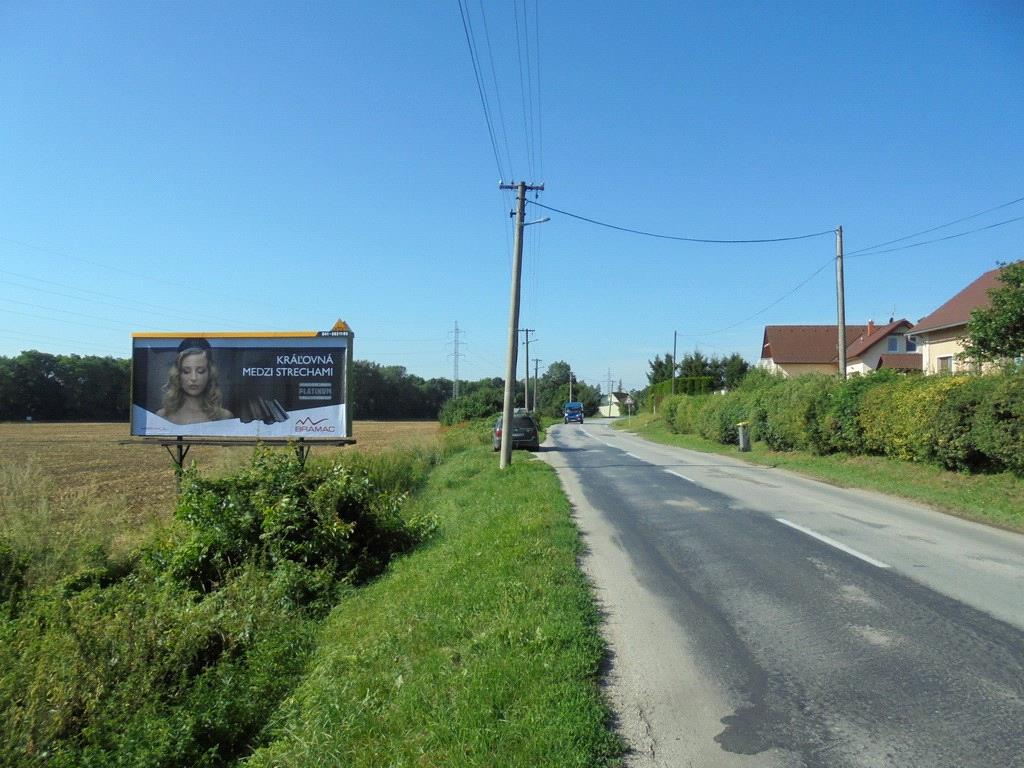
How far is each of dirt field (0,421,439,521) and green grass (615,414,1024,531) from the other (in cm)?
1269

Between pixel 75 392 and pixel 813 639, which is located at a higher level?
pixel 75 392

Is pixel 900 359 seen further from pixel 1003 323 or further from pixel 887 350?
pixel 1003 323

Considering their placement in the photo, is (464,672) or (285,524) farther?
(285,524)

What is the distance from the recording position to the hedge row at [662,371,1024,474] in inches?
557

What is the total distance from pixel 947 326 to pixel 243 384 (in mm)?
26990

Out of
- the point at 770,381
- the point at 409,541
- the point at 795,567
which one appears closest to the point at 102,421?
the point at 770,381

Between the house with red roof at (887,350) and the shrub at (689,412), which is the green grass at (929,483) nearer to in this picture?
the shrub at (689,412)

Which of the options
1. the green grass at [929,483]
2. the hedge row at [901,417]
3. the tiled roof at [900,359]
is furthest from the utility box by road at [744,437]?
the tiled roof at [900,359]

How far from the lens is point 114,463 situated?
29375 millimetres

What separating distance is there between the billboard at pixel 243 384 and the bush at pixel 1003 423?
12870 mm

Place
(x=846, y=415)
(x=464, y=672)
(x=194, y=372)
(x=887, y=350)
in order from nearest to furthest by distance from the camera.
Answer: (x=464, y=672)
(x=194, y=372)
(x=846, y=415)
(x=887, y=350)

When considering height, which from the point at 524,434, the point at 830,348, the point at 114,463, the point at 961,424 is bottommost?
the point at 114,463

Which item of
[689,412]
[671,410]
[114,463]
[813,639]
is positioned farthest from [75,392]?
[813,639]

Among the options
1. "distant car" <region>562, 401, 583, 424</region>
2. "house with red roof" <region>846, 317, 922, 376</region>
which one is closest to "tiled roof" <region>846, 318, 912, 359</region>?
"house with red roof" <region>846, 317, 922, 376</region>
